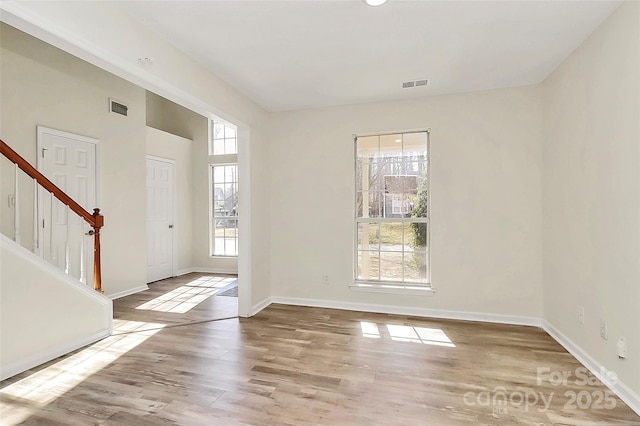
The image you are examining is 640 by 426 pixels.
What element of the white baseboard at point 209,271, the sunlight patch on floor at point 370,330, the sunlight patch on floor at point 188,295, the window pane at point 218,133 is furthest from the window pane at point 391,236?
the window pane at point 218,133

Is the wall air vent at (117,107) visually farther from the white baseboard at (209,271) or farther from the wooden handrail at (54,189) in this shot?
the white baseboard at (209,271)

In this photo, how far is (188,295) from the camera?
468 centimetres

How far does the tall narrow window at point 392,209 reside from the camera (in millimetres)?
3848

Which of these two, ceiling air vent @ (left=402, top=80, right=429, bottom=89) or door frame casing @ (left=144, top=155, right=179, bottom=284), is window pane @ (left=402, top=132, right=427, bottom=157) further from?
door frame casing @ (left=144, top=155, right=179, bottom=284)

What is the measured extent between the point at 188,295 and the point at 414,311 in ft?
10.5

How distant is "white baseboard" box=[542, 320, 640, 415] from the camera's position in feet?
6.56

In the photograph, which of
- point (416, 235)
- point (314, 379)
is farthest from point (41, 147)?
point (416, 235)

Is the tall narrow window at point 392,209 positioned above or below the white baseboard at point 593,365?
above

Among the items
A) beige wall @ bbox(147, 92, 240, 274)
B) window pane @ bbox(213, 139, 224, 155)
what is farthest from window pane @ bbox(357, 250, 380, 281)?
window pane @ bbox(213, 139, 224, 155)

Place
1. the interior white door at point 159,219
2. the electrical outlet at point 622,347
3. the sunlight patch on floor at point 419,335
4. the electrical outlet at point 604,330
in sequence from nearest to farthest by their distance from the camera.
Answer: the electrical outlet at point 622,347
the electrical outlet at point 604,330
the sunlight patch on floor at point 419,335
the interior white door at point 159,219

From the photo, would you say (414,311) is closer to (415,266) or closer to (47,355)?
(415,266)

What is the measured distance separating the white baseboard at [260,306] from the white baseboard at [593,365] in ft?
10.4

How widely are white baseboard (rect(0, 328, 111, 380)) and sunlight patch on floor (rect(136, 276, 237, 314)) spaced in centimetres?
95

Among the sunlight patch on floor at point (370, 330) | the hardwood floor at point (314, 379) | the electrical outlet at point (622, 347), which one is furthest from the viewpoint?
the sunlight patch on floor at point (370, 330)
